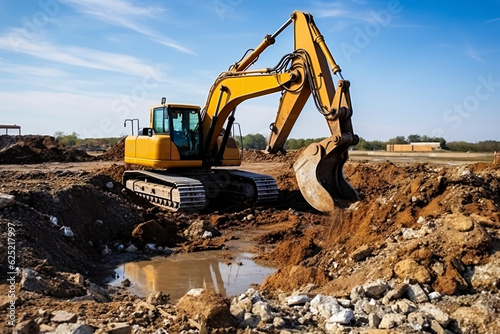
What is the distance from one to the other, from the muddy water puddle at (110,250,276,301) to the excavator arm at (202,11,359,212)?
2371 mm

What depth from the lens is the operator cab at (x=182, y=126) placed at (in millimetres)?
12500

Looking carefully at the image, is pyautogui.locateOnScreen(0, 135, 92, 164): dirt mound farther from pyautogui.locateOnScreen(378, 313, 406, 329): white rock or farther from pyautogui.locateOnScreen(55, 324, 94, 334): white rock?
pyautogui.locateOnScreen(378, 313, 406, 329): white rock

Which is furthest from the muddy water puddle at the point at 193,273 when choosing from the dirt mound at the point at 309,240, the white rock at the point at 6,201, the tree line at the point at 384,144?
the tree line at the point at 384,144

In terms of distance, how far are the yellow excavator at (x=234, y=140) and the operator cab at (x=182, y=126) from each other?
3 cm

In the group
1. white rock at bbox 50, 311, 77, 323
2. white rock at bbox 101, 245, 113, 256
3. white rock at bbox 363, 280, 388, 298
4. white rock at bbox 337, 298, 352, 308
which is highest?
white rock at bbox 363, 280, 388, 298

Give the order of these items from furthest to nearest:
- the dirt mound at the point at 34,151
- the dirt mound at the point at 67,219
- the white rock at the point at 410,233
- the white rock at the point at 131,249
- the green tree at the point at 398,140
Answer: the green tree at the point at 398,140, the dirt mound at the point at 34,151, the white rock at the point at 131,249, the dirt mound at the point at 67,219, the white rock at the point at 410,233

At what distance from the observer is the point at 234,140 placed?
1360cm

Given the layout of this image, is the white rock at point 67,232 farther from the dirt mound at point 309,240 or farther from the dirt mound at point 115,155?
the dirt mound at point 115,155

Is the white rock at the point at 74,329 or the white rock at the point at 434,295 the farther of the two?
the white rock at the point at 434,295

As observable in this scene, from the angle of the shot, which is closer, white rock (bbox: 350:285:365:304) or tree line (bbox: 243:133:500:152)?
white rock (bbox: 350:285:365:304)

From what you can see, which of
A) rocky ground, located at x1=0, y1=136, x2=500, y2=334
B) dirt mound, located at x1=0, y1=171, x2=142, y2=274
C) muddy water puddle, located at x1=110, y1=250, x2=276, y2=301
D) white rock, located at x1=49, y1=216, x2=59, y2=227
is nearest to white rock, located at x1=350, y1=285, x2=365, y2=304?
rocky ground, located at x1=0, y1=136, x2=500, y2=334

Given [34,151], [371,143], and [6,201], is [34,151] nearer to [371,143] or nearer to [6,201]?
[6,201]

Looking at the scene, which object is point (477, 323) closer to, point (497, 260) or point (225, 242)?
point (497, 260)

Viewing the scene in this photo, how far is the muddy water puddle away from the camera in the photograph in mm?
6770
